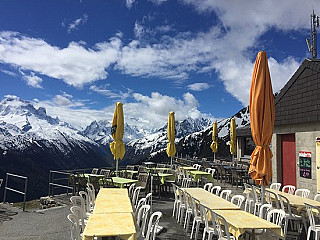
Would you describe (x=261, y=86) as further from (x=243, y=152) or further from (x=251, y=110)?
(x=243, y=152)

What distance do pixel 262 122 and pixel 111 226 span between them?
326cm

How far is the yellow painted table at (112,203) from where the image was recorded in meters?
4.78

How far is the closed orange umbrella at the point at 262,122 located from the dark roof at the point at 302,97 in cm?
438

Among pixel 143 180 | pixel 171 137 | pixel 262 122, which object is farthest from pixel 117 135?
pixel 262 122

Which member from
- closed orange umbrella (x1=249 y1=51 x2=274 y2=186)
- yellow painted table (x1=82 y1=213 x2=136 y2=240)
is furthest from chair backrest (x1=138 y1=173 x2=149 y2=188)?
yellow painted table (x1=82 y1=213 x2=136 y2=240)

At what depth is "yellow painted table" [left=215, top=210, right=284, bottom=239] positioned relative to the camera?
3.82 meters

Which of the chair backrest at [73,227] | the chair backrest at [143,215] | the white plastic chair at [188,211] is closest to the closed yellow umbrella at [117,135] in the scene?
the white plastic chair at [188,211]

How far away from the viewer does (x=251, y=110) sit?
5.43m

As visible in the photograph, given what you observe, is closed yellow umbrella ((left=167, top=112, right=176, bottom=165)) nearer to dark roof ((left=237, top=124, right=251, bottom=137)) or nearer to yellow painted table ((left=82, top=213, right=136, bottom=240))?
dark roof ((left=237, top=124, right=251, bottom=137))

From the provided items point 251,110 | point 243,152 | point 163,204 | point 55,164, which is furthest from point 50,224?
point 55,164

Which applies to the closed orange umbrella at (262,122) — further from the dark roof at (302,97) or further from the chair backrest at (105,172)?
the chair backrest at (105,172)

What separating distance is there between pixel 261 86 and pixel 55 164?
13112 centimetres

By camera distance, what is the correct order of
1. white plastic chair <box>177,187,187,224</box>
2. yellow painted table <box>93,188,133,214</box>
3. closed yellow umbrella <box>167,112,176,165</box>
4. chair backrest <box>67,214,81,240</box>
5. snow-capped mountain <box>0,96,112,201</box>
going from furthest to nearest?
snow-capped mountain <box>0,96,112,201</box>
closed yellow umbrella <box>167,112,176,165</box>
white plastic chair <box>177,187,187,224</box>
yellow painted table <box>93,188,133,214</box>
chair backrest <box>67,214,81,240</box>

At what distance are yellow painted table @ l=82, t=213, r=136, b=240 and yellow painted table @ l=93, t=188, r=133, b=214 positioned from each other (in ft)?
0.96
